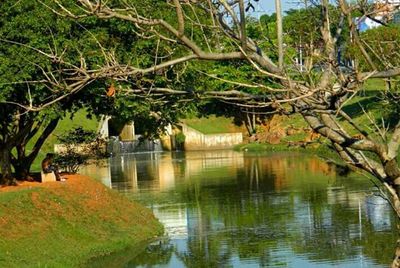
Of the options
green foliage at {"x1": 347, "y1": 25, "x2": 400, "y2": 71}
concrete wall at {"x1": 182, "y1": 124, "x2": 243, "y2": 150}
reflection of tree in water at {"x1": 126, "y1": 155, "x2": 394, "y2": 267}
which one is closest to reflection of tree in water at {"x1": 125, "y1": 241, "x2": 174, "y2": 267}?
reflection of tree in water at {"x1": 126, "y1": 155, "x2": 394, "y2": 267}

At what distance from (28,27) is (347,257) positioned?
9514 mm

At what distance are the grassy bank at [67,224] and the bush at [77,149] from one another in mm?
3411

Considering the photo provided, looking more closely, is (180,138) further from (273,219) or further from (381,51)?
(381,51)

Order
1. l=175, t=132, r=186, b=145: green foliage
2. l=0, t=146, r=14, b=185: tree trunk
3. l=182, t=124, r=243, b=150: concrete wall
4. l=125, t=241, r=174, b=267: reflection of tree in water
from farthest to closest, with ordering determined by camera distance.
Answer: l=175, t=132, r=186, b=145: green foliage < l=182, t=124, r=243, b=150: concrete wall < l=0, t=146, r=14, b=185: tree trunk < l=125, t=241, r=174, b=267: reflection of tree in water

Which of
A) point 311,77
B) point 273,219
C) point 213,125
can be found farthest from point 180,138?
point 311,77

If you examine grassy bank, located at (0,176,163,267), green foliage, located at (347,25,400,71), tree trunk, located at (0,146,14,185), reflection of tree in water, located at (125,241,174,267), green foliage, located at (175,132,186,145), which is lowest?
reflection of tree in water, located at (125,241,174,267)

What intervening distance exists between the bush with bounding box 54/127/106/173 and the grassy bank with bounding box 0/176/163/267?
134 inches

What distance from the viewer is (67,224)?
22.6 meters

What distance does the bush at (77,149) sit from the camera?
30.0m

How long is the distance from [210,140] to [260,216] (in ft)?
139

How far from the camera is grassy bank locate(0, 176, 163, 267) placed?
19719mm

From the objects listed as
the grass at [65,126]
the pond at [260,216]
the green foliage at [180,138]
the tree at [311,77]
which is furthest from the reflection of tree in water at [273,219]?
the green foliage at [180,138]

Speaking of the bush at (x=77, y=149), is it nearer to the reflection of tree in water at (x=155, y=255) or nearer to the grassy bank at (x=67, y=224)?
the grassy bank at (x=67, y=224)

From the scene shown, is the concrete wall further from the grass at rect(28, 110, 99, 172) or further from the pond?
the pond
